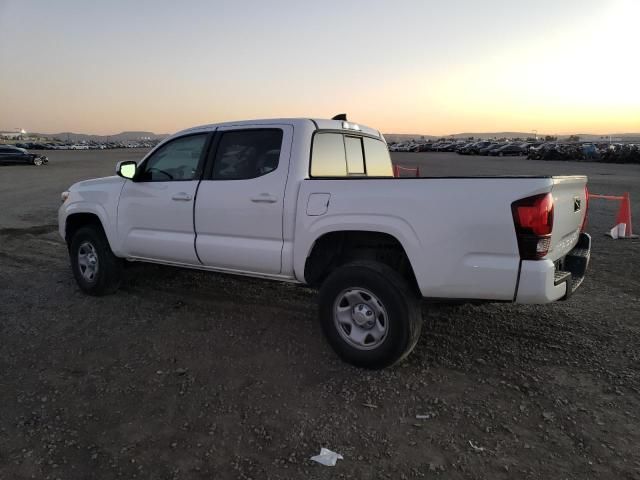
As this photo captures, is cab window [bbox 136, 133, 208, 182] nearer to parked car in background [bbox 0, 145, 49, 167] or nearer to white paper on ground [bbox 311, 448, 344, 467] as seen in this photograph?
white paper on ground [bbox 311, 448, 344, 467]

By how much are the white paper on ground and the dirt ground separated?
0.13 feet

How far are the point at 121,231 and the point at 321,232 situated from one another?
2.58 m

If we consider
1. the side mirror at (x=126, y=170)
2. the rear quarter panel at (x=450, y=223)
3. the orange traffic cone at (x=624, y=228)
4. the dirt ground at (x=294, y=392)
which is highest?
the side mirror at (x=126, y=170)

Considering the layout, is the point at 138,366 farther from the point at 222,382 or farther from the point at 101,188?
the point at 101,188

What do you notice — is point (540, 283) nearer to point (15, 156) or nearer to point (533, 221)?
point (533, 221)

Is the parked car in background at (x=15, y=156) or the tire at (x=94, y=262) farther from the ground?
the parked car in background at (x=15, y=156)

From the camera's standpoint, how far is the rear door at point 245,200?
4121 mm

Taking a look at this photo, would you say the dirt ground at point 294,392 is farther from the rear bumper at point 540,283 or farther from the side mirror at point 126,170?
the side mirror at point 126,170

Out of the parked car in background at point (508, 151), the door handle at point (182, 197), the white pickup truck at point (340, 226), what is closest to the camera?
the white pickup truck at point (340, 226)

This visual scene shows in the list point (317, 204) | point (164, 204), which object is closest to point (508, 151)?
point (164, 204)

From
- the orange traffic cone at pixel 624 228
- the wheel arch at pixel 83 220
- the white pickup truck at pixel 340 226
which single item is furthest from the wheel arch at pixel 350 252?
the orange traffic cone at pixel 624 228

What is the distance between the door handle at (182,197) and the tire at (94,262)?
1.32 metres

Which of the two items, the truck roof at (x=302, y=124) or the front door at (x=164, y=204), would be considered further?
the front door at (x=164, y=204)

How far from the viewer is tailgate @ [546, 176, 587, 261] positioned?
327 centimetres
